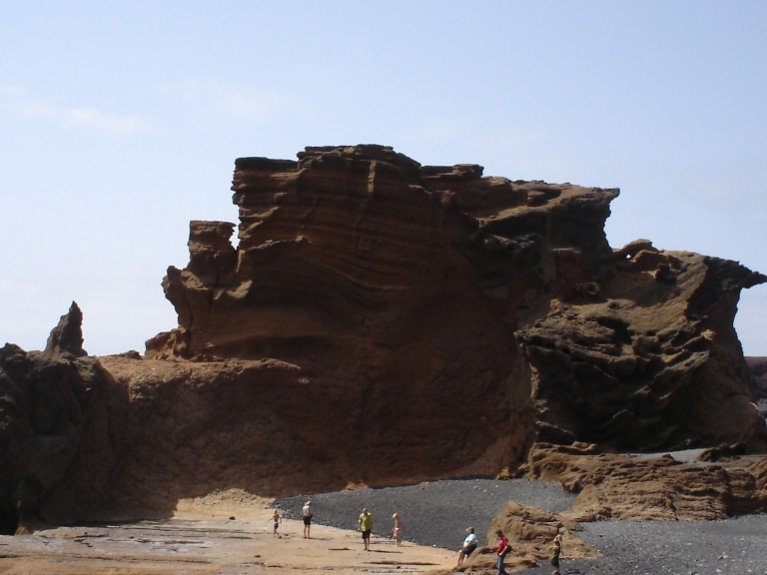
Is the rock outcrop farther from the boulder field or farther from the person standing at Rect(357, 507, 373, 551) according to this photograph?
the person standing at Rect(357, 507, 373, 551)

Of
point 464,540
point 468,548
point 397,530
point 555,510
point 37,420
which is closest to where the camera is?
point 468,548

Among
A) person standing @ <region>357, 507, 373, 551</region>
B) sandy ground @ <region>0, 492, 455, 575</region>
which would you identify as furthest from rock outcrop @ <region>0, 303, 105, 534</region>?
person standing @ <region>357, 507, 373, 551</region>

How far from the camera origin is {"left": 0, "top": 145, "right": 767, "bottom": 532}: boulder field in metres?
32.1

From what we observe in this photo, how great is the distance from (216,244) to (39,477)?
8256mm

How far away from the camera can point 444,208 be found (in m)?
35.2

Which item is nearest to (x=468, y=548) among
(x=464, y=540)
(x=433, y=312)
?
(x=464, y=540)

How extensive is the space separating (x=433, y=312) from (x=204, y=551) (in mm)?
10961

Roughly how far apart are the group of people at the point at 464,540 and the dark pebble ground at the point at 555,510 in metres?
0.31

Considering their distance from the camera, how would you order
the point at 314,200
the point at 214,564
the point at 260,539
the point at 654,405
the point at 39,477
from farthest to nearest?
the point at 314,200, the point at 654,405, the point at 39,477, the point at 260,539, the point at 214,564

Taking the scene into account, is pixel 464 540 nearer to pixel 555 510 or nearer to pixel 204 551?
pixel 555 510

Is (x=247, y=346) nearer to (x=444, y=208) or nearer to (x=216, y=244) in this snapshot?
(x=216, y=244)

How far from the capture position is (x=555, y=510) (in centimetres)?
2778

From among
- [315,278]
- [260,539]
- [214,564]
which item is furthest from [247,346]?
[214,564]

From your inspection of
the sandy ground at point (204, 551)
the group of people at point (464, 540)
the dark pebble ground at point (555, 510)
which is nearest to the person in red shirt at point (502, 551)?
the group of people at point (464, 540)
